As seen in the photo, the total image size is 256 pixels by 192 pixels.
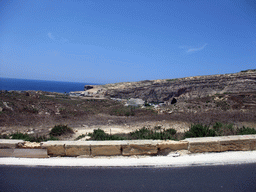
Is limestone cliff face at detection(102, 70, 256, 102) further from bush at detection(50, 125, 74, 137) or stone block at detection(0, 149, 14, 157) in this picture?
stone block at detection(0, 149, 14, 157)

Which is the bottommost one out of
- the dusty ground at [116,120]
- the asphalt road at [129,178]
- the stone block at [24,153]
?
the dusty ground at [116,120]

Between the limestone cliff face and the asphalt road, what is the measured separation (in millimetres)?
36473

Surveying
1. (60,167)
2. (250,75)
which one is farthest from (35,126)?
(250,75)

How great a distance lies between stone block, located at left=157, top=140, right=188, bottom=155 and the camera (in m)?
5.31

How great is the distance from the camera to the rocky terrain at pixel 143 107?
1150 cm

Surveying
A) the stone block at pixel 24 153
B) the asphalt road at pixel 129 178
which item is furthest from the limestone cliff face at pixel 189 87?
the stone block at pixel 24 153

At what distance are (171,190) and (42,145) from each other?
3.82 meters

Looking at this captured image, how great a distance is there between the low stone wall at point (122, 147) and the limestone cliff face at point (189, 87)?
114 ft

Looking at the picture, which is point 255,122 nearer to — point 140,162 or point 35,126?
point 140,162

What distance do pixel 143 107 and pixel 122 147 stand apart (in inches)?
759

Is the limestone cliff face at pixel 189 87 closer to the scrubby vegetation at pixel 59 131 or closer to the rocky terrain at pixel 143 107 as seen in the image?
the rocky terrain at pixel 143 107

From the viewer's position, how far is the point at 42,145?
5.34 m

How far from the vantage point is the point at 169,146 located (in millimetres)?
5340

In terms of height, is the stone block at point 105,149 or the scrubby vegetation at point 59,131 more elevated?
the stone block at point 105,149
